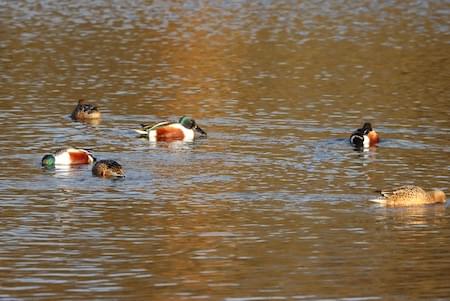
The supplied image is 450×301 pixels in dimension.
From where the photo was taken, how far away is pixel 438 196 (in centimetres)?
1827

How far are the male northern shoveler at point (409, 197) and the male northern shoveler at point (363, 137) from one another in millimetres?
4944

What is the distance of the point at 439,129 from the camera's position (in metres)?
25.1

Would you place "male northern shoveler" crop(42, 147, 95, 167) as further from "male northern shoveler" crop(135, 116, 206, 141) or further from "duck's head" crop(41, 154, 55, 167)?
"male northern shoveler" crop(135, 116, 206, 141)

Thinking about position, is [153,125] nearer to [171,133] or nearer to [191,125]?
[171,133]

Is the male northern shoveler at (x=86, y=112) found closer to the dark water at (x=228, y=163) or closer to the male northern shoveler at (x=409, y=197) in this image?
the dark water at (x=228, y=163)

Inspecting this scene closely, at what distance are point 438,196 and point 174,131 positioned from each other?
7.38m

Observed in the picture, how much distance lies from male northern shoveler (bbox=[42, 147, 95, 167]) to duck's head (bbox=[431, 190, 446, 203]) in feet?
19.4

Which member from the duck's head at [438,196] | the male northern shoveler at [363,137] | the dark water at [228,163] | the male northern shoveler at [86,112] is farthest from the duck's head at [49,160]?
the duck's head at [438,196]

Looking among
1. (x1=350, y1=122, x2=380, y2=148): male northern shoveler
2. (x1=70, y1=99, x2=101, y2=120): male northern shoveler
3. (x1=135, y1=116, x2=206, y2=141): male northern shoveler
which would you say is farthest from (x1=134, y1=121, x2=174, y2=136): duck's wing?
(x1=350, y1=122, x2=380, y2=148): male northern shoveler

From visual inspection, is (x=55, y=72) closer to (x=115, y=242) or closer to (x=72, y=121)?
(x=72, y=121)

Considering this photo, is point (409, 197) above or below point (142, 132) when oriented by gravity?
below

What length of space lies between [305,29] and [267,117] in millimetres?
16281

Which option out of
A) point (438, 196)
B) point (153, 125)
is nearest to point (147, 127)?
point (153, 125)

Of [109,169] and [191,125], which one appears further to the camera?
[191,125]
